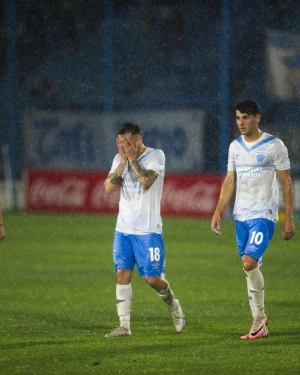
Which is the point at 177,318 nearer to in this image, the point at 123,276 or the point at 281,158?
the point at 123,276

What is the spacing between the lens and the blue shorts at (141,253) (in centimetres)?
941

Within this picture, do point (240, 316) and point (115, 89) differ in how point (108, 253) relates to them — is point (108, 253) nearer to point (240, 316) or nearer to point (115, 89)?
point (240, 316)

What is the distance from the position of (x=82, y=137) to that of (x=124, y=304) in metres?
21.4

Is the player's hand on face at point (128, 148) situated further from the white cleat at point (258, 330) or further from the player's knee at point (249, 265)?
the white cleat at point (258, 330)

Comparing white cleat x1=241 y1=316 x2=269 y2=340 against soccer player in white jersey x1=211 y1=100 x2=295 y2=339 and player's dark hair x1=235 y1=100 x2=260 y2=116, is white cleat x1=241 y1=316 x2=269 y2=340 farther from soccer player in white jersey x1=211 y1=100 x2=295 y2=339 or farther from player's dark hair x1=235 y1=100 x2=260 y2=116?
player's dark hair x1=235 y1=100 x2=260 y2=116

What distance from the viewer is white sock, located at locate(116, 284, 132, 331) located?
9.45 metres

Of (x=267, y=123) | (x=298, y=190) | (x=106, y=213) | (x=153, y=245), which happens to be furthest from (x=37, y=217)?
(x=153, y=245)

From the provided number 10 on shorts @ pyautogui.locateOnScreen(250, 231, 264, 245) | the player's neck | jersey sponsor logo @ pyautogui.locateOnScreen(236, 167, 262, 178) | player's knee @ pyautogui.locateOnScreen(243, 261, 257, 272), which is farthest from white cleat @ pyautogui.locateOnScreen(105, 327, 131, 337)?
the player's neck

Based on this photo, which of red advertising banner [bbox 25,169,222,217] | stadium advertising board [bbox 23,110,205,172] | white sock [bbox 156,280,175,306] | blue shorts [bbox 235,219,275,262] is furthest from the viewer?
stadium advertising board [bbox 23,110,205,172]

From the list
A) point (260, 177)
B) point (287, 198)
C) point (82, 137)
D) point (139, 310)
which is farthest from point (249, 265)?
point (82, 137)

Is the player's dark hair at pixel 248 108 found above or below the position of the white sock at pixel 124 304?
above

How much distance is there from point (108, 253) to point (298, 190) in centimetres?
835

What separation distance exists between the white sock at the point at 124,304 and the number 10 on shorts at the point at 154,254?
13.2 inches

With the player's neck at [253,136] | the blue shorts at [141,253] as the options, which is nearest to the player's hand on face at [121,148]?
the blue shorts at [141,253]
